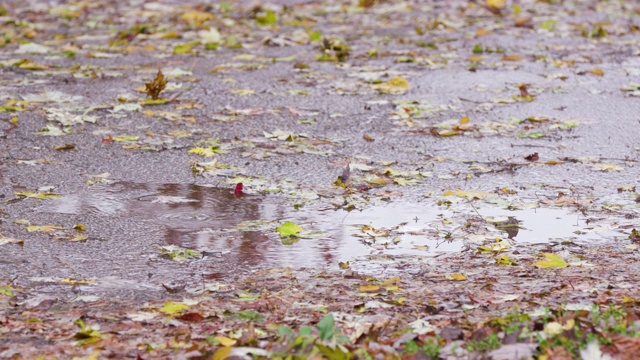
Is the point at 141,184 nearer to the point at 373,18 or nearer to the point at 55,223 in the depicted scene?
the point at 55,223

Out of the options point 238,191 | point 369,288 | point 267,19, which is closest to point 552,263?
point 369,288

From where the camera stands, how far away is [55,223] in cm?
453

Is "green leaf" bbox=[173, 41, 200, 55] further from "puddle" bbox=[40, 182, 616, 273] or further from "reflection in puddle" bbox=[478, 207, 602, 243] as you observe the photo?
"reflection in puddle" bbox=[478, 207, 602, 243]

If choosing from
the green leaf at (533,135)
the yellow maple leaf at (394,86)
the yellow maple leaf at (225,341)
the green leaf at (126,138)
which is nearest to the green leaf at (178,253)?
the yellow maple leaf at (225,341)

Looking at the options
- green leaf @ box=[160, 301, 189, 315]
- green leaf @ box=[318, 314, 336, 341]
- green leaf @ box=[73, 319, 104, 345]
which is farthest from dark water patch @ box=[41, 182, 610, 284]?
green leaf @ box=[318, 314, 336, 341]

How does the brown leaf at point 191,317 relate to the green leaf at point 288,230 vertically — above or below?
above

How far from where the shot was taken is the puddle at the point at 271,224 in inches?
167

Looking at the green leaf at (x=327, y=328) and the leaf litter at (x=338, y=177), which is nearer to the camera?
the green leaf at (x=327, y=328)

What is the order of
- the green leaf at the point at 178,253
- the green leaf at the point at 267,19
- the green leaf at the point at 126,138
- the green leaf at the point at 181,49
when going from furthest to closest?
the green leaf at the point at 267,19
the green leaf at the point at 181,49
the green leaf at the point at 126,138
the green leaf at the point at 178,253

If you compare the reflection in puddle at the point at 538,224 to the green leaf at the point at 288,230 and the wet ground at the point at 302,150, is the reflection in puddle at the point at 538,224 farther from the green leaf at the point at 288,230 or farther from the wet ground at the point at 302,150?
the green leaf at the point at 288,230

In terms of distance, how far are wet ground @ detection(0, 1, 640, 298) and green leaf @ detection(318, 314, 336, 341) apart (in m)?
0.89

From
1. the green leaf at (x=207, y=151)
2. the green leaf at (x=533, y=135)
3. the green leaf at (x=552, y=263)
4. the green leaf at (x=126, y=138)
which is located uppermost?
the green leaf at (x=552, y=263)

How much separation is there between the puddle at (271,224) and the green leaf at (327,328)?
3.21 feet

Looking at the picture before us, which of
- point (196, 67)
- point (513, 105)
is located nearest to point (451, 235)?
point (513, 105)
